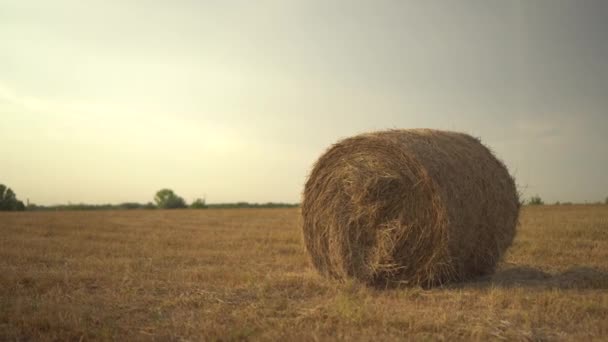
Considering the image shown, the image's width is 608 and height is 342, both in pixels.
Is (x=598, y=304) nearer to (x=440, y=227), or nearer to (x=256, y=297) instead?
(x=440, y=227)

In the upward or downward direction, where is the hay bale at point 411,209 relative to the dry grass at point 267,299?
upward

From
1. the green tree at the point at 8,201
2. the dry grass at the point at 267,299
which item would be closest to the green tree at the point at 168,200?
the green tree at the point at 8,201

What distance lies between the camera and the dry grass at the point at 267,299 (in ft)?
13.4

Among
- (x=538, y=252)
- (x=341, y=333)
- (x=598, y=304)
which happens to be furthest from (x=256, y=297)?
(x=538, y=252)

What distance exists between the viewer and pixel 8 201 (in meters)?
34.5

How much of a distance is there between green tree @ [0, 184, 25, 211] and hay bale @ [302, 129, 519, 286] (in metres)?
33.8

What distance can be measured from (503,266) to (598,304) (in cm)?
291

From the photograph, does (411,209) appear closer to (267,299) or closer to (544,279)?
(544,279)

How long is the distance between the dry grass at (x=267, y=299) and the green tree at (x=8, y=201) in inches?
1149

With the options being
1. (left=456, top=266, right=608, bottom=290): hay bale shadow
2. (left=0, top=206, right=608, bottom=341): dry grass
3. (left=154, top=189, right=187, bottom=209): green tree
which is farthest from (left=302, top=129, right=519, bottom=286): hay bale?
(left=154, top=189, right=187, bottom=209): green tree

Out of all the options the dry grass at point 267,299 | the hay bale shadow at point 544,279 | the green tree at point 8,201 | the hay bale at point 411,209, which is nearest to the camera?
the dry grass at point 267,299

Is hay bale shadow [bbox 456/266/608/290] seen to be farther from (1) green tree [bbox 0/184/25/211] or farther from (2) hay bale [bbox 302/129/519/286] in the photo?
(1) green tree [bbox 0/184/25/211]

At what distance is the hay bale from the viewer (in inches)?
240

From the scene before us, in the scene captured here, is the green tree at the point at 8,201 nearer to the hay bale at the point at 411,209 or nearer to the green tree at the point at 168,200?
the green tree at the point at 168,200
